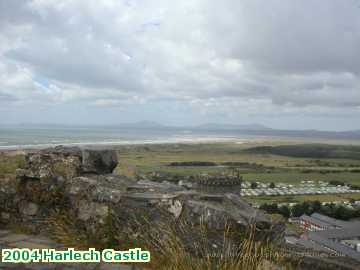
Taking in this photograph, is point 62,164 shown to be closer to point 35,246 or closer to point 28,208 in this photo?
point 28,208

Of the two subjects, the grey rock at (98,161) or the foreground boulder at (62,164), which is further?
the grey rock at (98,161)

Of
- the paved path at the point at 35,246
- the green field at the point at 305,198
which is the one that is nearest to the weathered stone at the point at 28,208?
the paved path at the point at 35,246

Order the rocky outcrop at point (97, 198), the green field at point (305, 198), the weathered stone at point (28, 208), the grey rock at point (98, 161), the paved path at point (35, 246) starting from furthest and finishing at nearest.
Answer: the green field at point (305, 198) < the grey rock at point (98, 161) < the weathered stone at point (28, 208) < the rocky outcrop at point (97, 198) < the paved path at point (35, 246)

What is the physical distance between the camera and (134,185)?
6.01m

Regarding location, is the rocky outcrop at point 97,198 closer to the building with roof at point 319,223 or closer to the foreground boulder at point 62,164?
the foreground boulder at point 62,164

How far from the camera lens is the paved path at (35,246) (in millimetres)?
4379

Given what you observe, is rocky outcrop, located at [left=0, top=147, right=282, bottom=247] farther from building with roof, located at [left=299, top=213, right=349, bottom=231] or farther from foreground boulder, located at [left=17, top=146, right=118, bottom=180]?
building with roof, located at [left=299, top=213, right=349, bottom=231]

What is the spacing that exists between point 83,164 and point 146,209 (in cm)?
170

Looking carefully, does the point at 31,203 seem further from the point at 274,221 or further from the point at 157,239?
the point at 274,221

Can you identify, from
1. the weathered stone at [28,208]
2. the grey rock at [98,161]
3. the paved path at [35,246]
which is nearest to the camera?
the paved path at [35,246]

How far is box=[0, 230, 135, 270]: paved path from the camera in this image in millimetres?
4379

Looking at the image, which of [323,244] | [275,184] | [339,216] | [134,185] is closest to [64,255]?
[134,185]

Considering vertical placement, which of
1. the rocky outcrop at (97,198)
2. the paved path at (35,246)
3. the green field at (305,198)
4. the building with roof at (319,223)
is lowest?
the green field at (305,198)

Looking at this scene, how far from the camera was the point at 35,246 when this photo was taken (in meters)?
5.19
